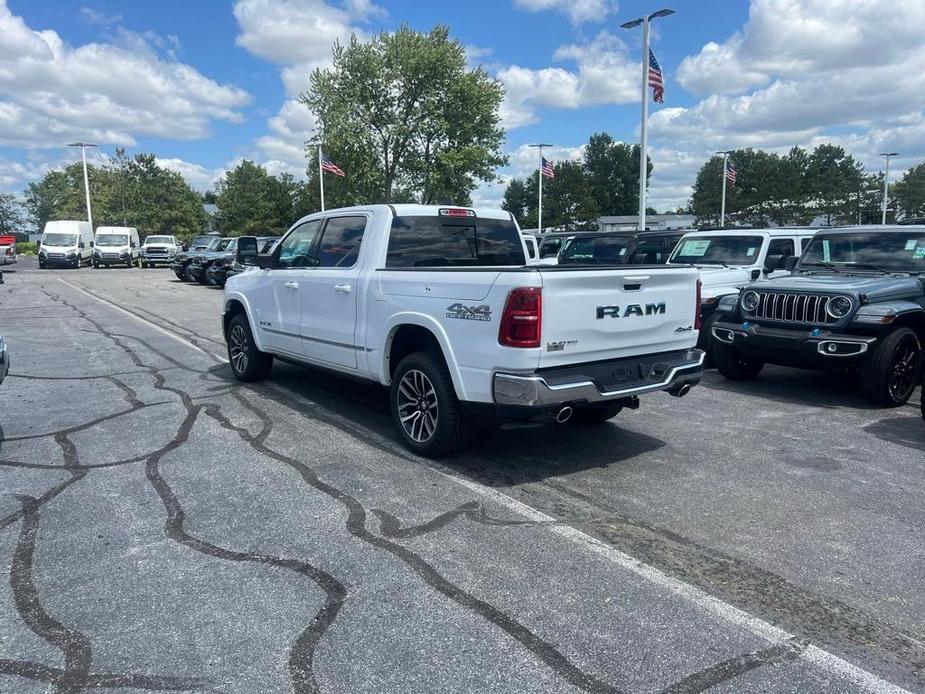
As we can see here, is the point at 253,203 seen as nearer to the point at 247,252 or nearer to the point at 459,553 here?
the point at 247,252

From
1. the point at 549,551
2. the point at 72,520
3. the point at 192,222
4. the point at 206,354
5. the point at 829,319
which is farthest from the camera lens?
the point at 192,222

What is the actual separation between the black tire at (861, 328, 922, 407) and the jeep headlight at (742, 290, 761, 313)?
1.29 metres

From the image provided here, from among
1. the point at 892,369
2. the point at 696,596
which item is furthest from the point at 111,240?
the point at 696,596

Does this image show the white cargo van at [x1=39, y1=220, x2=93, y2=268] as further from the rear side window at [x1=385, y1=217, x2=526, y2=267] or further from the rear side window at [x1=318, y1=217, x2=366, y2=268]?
the rear side window at [x1=385, y1=217, x2=526, y2=267]

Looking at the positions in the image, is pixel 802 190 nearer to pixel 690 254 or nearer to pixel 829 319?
pixel 690 254

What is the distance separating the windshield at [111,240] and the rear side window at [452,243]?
36818 mm

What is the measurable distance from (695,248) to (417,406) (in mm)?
7697

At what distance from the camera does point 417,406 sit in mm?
5512

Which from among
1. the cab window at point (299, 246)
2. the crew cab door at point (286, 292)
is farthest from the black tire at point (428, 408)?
the cab window at point (299, 246)

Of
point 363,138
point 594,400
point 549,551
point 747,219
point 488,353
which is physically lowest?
point 549,551

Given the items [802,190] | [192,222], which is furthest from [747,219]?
[192,222]

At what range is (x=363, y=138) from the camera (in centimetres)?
4419

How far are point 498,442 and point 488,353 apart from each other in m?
1.41

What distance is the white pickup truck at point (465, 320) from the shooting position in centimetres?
463
